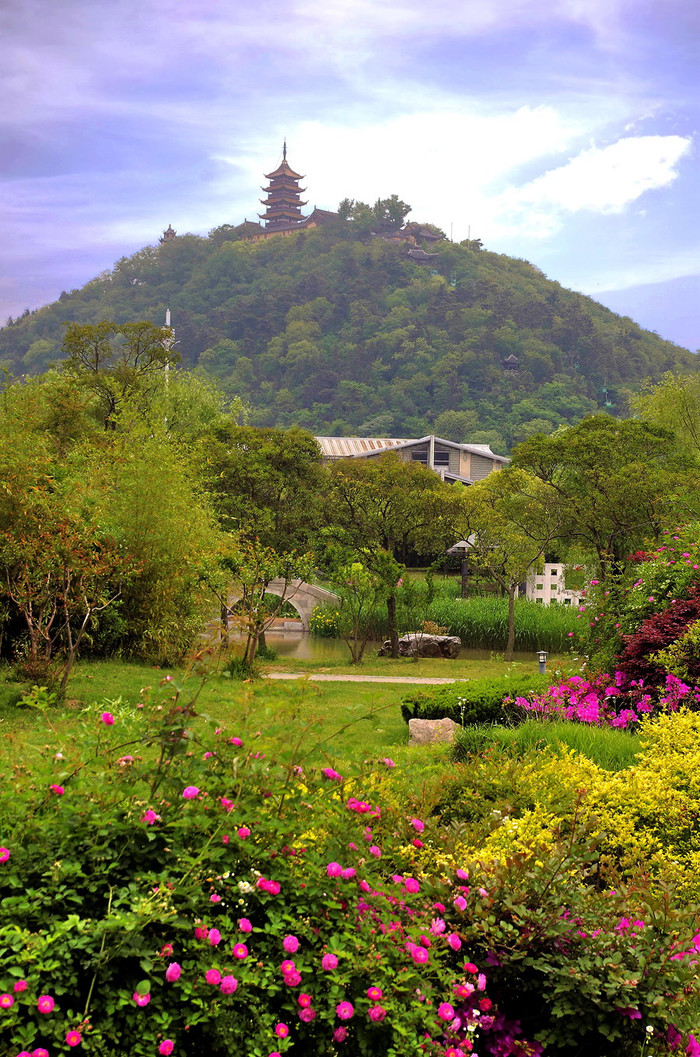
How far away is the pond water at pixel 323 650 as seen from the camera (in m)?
19.3

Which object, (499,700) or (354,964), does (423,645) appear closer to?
(499,700)

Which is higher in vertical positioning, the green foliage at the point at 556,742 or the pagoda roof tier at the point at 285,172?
the pagoda roof tier at the point at 285,172

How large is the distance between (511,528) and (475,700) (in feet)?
43.3

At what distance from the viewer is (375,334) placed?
66250mm

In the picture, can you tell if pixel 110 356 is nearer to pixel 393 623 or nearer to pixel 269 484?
pixel 269 484

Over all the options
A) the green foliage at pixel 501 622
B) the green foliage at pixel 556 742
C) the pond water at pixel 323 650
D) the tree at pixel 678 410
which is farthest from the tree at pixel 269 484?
the green foliage at pixel 556 742

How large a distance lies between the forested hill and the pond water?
31.2 meters

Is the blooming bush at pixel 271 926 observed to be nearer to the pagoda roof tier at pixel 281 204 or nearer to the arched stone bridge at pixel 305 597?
the arched stone bridge at pixel 305 597

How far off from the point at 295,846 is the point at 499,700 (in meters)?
5.24

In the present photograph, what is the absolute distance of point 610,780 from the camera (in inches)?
155

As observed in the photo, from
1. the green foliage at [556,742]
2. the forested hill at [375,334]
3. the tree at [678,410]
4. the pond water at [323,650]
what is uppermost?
the forested hill at [375,334]

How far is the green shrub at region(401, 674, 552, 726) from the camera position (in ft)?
24.7

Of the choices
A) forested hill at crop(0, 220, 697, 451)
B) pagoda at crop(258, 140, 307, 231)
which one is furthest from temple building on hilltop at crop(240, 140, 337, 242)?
forested hill at crop(0, 220, 697, 451)

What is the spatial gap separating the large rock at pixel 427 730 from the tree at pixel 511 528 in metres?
10.8
